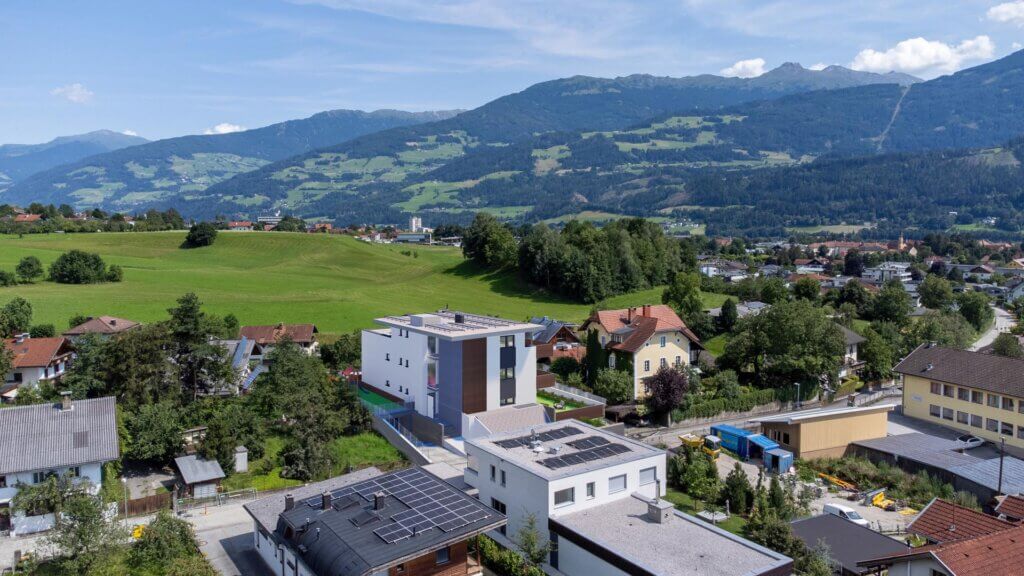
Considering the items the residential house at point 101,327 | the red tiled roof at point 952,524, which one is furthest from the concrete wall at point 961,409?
the residential house at point 101,327

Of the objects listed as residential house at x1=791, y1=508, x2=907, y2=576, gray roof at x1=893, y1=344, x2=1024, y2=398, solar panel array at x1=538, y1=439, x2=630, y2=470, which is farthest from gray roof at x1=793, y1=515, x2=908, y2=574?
gray roof at x1=893, y1=344, x2=1024, y2=398

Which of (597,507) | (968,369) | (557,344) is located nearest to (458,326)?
(557,344)

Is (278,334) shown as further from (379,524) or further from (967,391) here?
(967,391)

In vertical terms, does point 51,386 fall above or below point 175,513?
above

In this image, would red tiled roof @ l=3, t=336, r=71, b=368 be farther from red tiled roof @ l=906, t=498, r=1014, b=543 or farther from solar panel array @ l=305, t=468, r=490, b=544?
red tiled roof @ l=906, t=498, r=1014, b=543

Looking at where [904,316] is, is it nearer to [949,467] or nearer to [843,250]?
[949,467]

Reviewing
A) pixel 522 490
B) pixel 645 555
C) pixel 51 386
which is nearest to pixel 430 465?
pixel 522 490

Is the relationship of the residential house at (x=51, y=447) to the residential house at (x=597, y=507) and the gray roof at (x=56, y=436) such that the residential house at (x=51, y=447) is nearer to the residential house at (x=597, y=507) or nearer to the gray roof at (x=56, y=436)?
the gray roof at (x=56, y=436)
